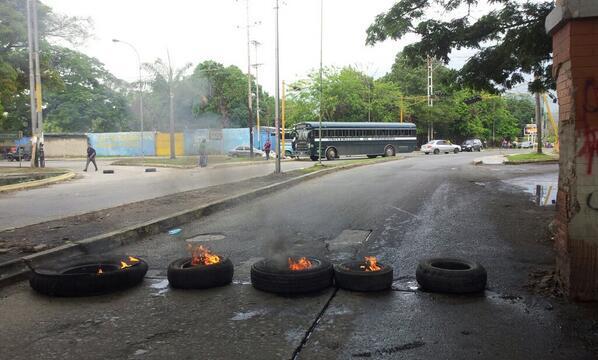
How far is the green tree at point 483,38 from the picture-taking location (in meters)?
12.1

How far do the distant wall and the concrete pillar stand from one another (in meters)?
54.7

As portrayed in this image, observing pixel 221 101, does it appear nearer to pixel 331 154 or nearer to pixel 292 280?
pixel 331 154

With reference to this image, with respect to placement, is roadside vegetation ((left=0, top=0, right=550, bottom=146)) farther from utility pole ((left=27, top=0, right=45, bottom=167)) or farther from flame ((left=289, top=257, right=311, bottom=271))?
flame ((left=289, top=257, right=311, bottom=271))

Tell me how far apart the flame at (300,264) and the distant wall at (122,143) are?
5319 centimetres

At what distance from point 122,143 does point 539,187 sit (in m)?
50.8

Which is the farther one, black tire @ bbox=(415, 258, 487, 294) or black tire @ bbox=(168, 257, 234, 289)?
black tire @ bbox=(168, 257, 234, 289)

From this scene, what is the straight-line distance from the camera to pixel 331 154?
116 ft

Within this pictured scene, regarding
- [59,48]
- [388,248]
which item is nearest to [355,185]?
[388,248]

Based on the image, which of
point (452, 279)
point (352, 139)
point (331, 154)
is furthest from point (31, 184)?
point (352, 139)

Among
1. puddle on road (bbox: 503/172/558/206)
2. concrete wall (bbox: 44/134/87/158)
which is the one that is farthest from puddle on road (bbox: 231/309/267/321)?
concrete wall (bbox: 44/134/87/158)

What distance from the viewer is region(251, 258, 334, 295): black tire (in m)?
4.86

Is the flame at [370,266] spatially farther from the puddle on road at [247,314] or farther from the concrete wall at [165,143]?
the concrete wall at [165,143]

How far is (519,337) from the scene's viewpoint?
377 cm

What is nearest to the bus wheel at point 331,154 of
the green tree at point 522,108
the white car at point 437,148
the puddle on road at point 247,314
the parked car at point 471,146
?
the white car at point 437,148
